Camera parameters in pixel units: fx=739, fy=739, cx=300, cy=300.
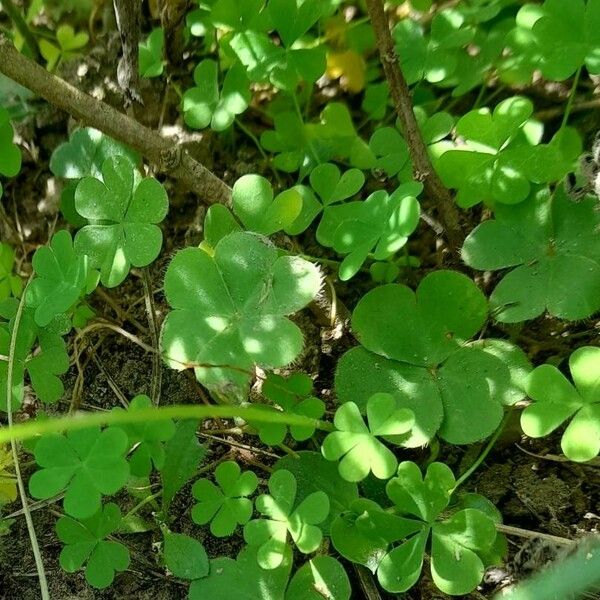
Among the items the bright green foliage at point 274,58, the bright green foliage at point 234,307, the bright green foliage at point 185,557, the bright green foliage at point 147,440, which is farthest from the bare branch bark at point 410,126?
the bright green foliage at point 185,557

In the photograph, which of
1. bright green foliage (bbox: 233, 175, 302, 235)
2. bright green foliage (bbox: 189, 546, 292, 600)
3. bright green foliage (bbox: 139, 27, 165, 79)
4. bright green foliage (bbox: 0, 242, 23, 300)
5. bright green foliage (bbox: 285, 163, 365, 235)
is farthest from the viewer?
bright green foliage (bbox: 139, 27, 165, 79)

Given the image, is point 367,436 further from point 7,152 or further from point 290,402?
point 7,152

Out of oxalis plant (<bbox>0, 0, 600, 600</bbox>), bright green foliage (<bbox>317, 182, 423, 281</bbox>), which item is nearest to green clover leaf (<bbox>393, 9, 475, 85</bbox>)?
oxalis plant (<bbox>0, 0, 600, 600</bbox>)

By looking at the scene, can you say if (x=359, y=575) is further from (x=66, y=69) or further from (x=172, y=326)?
(x=66, y=69)

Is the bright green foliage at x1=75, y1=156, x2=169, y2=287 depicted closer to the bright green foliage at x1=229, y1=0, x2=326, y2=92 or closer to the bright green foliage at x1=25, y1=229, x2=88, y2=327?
the bright green foliage at x1=25, y1=229, x2=88, y2=327

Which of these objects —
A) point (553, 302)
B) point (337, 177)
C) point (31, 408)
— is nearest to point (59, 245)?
point (31, 408)

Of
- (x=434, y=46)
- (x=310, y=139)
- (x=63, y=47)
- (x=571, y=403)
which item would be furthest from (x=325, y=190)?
(x=63, y=47)
